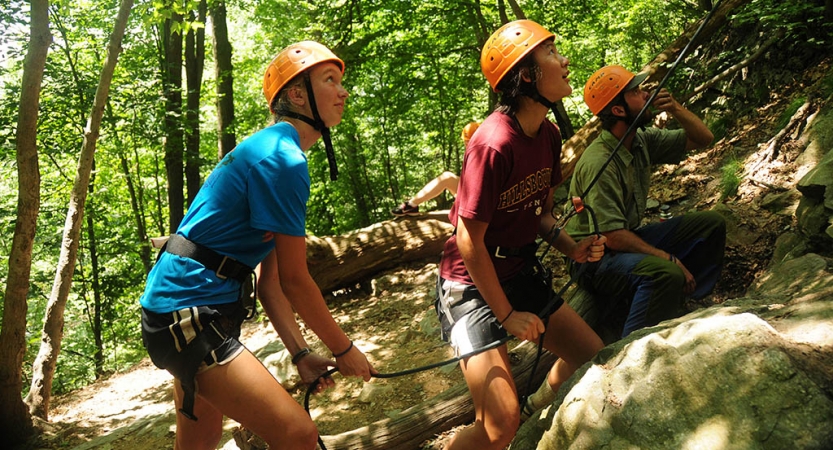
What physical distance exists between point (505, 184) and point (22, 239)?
4.94 meters

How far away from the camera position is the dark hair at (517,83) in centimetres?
284

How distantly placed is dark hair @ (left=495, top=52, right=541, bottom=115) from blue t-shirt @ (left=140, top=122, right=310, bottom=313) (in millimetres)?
1167

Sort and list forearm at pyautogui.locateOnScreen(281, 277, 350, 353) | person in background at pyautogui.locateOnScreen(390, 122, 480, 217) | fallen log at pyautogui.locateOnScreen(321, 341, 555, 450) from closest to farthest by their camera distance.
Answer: forearm at pyautogui.locateOnScreen(281, 277, 350, 353) → fallen log at pyautogui.locateOnScreen(321, 341, 555, 450) → person in background at pyautogui.locateOnScreen(390, 122, 480, 217)

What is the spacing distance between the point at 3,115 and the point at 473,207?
26.3 feet

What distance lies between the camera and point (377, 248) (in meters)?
7.97

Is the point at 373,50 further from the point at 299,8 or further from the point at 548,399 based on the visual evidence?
the point at 548,399

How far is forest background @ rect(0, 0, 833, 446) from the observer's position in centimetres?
743

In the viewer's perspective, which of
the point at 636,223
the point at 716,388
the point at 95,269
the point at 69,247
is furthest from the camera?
the point at 95,269

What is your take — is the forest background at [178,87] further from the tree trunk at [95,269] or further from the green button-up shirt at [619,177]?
the green button-up shirt at [619,177]

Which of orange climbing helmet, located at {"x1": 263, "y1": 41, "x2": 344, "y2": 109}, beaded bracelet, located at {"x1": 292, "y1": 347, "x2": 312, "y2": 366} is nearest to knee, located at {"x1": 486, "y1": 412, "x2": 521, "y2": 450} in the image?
beaded bracelet, located at {"x1": 292, "y1": 347, "x2": 312, "y2": 366}

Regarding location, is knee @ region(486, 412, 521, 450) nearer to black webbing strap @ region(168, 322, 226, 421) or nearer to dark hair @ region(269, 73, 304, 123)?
black webbing strap @ region(168, 322, 226, 421)

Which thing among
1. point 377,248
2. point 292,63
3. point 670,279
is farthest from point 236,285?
point 377,248

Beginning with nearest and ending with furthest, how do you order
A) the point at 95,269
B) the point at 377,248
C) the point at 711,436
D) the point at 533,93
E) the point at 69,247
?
1. the point at 711,436
2. the point at 533,93
3. the point at 69,247
4. the point at 377,248
5. the point at 95,269

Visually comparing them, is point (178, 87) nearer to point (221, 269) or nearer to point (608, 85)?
point (608, 85)
